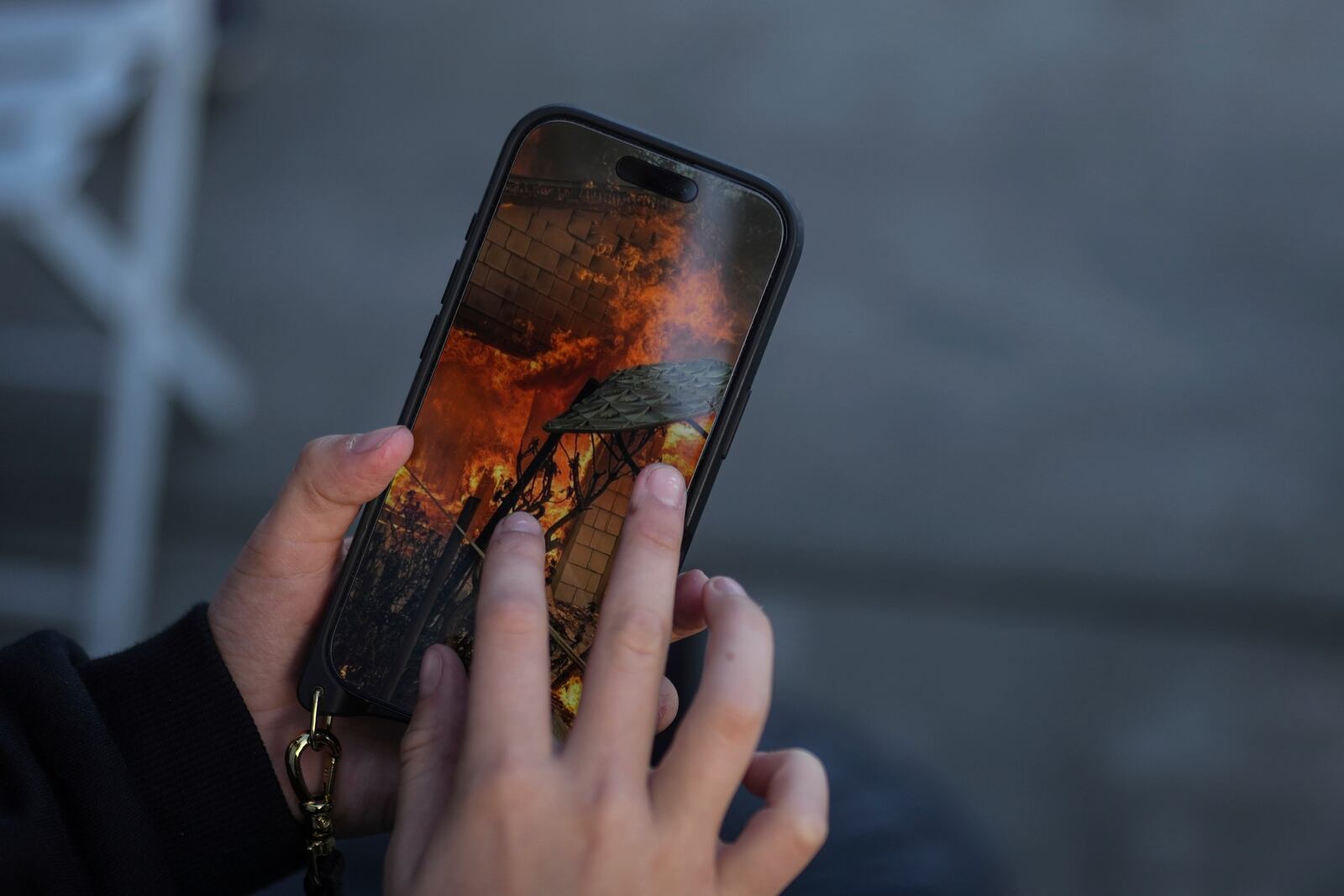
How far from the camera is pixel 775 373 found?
1656 millimetres

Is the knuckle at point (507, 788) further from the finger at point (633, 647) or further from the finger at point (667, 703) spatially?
the finger at point (667, 703)

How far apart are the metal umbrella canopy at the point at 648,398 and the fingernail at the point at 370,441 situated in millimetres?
84

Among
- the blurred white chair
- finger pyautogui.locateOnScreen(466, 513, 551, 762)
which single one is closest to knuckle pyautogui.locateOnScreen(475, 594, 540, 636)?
A: finger pyautogui.locateOnScreen(466, 513, 551, 762)

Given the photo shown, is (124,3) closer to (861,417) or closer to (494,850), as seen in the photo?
(861,417)

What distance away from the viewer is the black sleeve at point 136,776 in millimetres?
554

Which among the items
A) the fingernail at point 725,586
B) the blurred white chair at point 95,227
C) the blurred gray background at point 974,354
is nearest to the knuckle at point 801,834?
the fingernail at point 725,586

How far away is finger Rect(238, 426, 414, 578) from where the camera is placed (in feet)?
A: 1.91

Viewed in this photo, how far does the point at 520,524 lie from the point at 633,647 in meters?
0.09

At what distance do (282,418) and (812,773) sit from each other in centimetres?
134

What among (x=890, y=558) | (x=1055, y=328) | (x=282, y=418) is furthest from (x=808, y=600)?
(x=282, y=418)

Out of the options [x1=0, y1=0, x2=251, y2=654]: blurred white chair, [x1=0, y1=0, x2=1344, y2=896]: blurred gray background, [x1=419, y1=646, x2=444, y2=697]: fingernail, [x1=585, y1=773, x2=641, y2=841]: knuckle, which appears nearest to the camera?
[x1=585, y1=773, x2=641, y2=841]: knuckle

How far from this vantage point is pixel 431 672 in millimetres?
554

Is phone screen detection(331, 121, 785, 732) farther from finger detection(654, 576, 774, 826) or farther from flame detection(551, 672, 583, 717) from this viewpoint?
finger detection(654, 576, 774, 826)

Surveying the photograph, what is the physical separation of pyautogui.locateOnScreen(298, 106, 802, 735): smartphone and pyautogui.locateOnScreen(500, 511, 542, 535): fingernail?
0.26ft
